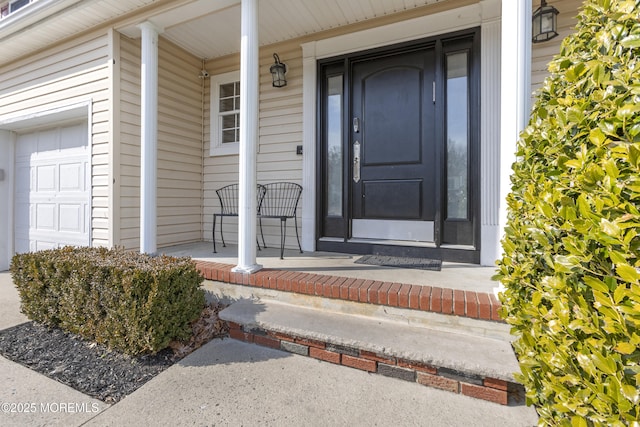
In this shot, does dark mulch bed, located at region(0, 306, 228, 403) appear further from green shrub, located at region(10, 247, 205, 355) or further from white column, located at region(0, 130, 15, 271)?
white column, located at region(0, 130, 15, 271)

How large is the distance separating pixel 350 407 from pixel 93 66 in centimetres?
412

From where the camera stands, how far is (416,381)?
5.16 feet

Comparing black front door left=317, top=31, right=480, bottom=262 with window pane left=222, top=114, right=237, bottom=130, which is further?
window pane left=222, top=114, right=237, bottom=130

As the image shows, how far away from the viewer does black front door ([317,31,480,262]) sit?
2.78 m

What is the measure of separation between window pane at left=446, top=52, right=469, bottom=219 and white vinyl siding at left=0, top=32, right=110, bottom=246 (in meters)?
3.47

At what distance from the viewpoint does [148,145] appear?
118 inches

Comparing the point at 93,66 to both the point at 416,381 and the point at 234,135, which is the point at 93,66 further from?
the point at 416,381

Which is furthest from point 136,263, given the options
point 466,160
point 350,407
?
point 466,160

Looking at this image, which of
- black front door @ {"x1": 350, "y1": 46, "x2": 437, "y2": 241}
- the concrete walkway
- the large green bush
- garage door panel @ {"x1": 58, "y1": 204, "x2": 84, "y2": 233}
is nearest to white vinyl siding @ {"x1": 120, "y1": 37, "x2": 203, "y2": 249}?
garage door panel @ {"x1": 58, "y1": 204, "x2": 84, "y2": 233}

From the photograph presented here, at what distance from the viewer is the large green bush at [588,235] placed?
704 millimetres

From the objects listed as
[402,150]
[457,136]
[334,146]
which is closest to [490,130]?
[457,136]

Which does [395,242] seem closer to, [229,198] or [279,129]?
[279,129]

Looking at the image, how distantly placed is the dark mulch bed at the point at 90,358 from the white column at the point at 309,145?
1344 mm

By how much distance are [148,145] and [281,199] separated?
1476mm
